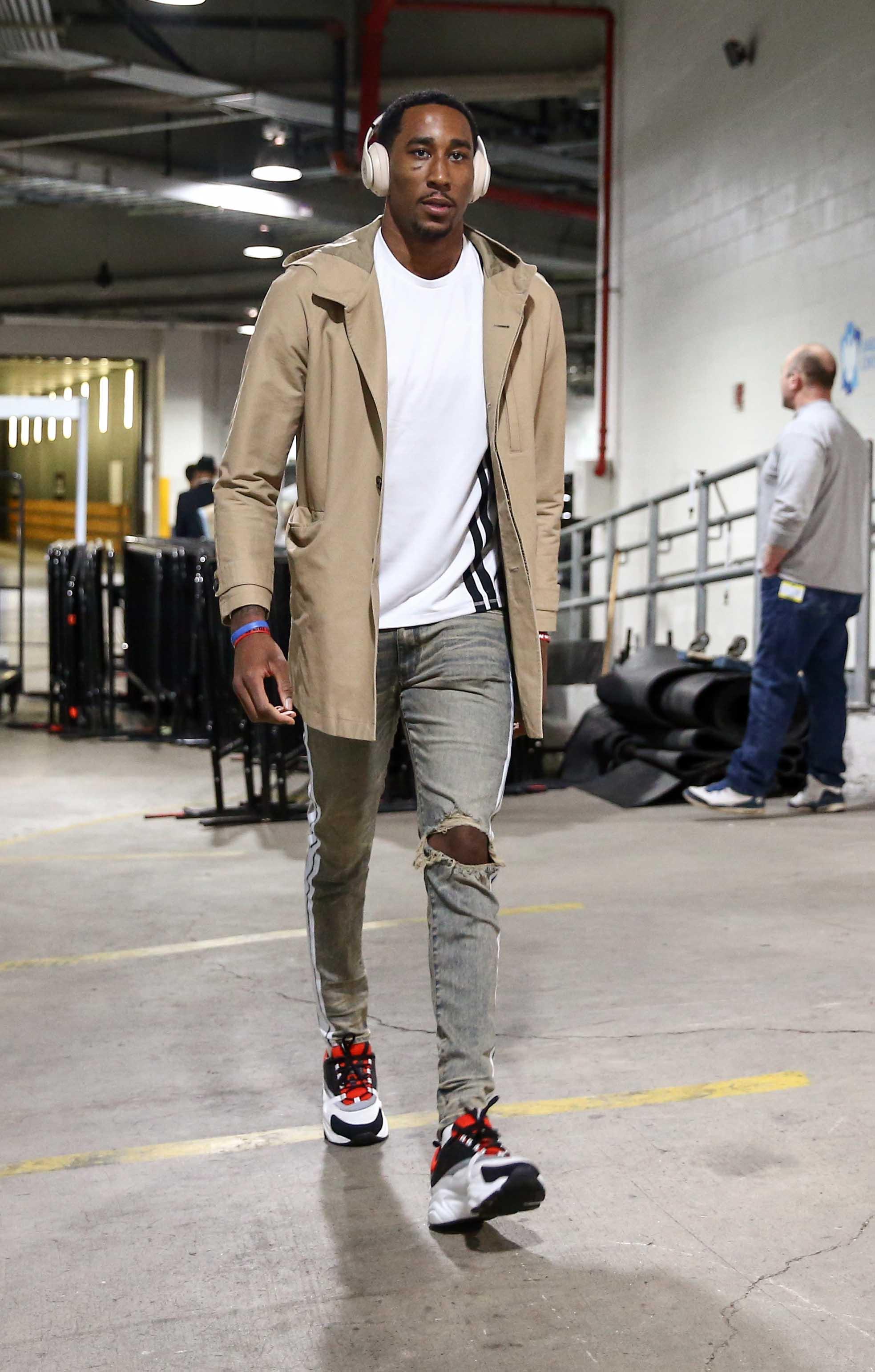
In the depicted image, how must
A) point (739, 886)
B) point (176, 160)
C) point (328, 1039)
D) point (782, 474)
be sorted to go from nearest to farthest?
1. point (328, 1039)
2. point (739, 886)
3. point (782, 474)
4. point (176, 160)

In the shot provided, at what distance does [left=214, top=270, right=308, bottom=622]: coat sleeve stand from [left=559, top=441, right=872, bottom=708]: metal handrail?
169 inches

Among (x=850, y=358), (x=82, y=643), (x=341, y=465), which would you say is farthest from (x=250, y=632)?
(x=82, y=643)

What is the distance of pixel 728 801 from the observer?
19.5ft

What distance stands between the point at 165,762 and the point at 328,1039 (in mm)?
5894

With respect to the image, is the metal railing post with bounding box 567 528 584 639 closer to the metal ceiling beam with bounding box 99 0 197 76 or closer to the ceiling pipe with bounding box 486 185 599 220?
the metal ceiling beam with bounding box 99 0 197 76

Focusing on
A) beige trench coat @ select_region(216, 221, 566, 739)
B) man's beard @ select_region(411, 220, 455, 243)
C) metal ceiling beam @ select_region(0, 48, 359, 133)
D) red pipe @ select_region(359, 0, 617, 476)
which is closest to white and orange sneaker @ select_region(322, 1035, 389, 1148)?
beige trench coat @ select_region(216, 221, 566, 739)

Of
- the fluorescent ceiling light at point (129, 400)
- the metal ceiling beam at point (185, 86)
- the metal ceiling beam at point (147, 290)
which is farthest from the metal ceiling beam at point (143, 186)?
the fluorescent ceiling light at point (129, 400)

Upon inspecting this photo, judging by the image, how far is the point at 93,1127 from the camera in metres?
2.56

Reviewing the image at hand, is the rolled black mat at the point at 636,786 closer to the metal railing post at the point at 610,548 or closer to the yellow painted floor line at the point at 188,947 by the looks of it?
the yellow painted floor line at the point at 188,947

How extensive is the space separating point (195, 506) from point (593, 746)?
580 centimetres

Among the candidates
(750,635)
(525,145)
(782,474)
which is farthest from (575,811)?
(525,145)

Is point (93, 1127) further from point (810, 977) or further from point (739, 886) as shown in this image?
point (739, 886)

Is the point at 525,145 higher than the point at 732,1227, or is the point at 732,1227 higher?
the point at 525,145

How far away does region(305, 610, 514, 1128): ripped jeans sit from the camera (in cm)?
215
